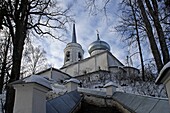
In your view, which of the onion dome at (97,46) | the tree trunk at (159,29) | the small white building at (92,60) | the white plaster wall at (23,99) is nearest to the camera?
the white plaster wall at (23,99)

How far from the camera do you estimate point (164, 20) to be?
27.1 feet

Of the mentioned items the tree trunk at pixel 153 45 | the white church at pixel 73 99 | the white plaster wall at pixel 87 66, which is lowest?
the white church at pixel 73 99

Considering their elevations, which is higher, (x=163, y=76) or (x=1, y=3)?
(x=1, y=3)

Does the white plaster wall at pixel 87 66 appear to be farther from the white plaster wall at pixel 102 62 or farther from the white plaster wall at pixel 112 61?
the white plaster wall at pixel 112 61

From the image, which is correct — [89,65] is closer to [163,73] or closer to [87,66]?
[87,66]

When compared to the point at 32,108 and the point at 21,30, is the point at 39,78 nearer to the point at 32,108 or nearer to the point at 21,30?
the point at 32,108

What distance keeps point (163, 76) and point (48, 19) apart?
7098 millimetres

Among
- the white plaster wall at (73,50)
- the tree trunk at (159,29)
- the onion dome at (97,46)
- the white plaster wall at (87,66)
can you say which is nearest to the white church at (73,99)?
the tree trunk at (159,29)

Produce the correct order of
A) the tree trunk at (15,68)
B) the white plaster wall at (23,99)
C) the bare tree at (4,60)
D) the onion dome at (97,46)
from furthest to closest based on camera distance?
the onion dome at (97,46), the bare tree at (4,60), the tree trunk at (15,68), the white plaster wall at (23,99)

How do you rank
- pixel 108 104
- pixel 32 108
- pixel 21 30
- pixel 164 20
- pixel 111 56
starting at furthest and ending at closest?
pixel 111 56
pixel 164 20
pixel 108 104
pixel 21 30
pixel 32 108

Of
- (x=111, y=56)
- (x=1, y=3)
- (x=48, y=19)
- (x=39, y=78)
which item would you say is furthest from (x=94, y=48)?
(x=39, y=78)

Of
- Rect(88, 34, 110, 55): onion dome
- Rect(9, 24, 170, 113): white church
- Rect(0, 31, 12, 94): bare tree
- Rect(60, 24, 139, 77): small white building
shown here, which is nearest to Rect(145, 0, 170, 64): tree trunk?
Rect(9, 24, 170, 113): white church

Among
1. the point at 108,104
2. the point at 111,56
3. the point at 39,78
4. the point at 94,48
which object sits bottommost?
the point at 108,104

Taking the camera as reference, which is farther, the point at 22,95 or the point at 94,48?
the point at 94,48
